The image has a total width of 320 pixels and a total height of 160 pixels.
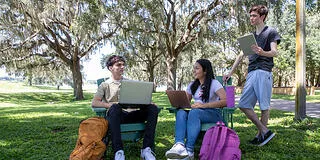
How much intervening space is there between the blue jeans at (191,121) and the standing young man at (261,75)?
0.56 meters

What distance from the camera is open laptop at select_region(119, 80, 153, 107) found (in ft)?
9.12

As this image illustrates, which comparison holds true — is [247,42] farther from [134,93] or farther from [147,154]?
[147,154]

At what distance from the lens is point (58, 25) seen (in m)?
15.5

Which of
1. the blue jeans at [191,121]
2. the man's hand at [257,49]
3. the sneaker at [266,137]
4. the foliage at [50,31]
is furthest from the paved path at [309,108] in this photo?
the foliage at [50,31]

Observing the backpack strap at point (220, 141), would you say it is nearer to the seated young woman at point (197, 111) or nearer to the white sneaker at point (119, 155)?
the seated young woman at point (197, 111)

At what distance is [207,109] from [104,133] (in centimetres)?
107

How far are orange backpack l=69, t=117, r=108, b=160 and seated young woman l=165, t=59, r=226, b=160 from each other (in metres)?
0.64

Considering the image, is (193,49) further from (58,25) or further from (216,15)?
(58,25)

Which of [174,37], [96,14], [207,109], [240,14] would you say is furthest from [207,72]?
[174,37]

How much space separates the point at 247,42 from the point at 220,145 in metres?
1.31

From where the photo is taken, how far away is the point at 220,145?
2.50m

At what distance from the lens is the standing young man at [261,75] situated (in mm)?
3197

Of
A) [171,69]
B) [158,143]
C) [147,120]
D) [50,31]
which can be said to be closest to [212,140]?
[147,120]

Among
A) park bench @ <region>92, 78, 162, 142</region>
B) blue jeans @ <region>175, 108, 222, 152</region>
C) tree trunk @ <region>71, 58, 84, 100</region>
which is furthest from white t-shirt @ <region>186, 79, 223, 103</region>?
tree trunk @ <region>71, 58, 84, 100</region>
